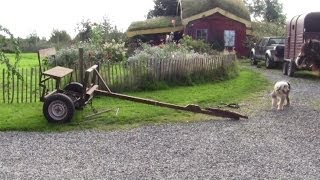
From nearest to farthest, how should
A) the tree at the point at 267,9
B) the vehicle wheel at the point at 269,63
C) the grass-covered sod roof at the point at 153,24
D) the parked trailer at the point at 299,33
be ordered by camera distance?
1. the parked trailer at the point at 299,33
2. the vehicle wheel at the point at 269,63
3. the grass-covered sod roof at the point at 153,24
4. the tree at the point at 267,9

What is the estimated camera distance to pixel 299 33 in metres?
19.5

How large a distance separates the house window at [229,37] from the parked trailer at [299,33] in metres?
12.5

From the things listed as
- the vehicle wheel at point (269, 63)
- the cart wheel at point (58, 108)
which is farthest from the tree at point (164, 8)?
the cart wheel at point (58, 108)

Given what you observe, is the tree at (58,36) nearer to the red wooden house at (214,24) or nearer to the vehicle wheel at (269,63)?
the red wooden house at (214,24)

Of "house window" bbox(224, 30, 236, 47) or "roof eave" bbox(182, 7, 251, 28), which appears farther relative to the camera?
"house window" bbox(224, 30, 236, 47)

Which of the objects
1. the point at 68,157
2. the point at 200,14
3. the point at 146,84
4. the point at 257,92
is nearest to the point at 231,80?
the point at 257,92

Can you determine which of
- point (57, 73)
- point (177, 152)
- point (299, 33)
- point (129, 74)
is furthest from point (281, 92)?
point (299, 33)

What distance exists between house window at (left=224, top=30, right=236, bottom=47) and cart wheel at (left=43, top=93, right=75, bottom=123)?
24.5 m

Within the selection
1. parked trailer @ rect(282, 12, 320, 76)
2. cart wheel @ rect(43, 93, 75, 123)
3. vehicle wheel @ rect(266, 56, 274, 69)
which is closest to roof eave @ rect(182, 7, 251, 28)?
vehicle wheel @ rect(266, 56, 274, 69)

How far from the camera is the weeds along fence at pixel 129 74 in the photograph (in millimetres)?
13211

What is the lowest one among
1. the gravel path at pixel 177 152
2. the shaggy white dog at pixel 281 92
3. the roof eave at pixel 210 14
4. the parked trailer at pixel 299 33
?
the gravel path at pixel 177 152

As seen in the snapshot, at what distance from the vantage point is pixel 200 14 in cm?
3231

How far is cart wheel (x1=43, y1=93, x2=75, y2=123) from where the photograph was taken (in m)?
9.59

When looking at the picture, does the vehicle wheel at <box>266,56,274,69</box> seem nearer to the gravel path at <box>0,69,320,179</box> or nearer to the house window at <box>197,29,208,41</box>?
the house window at <box>197,29,208,41</box>
